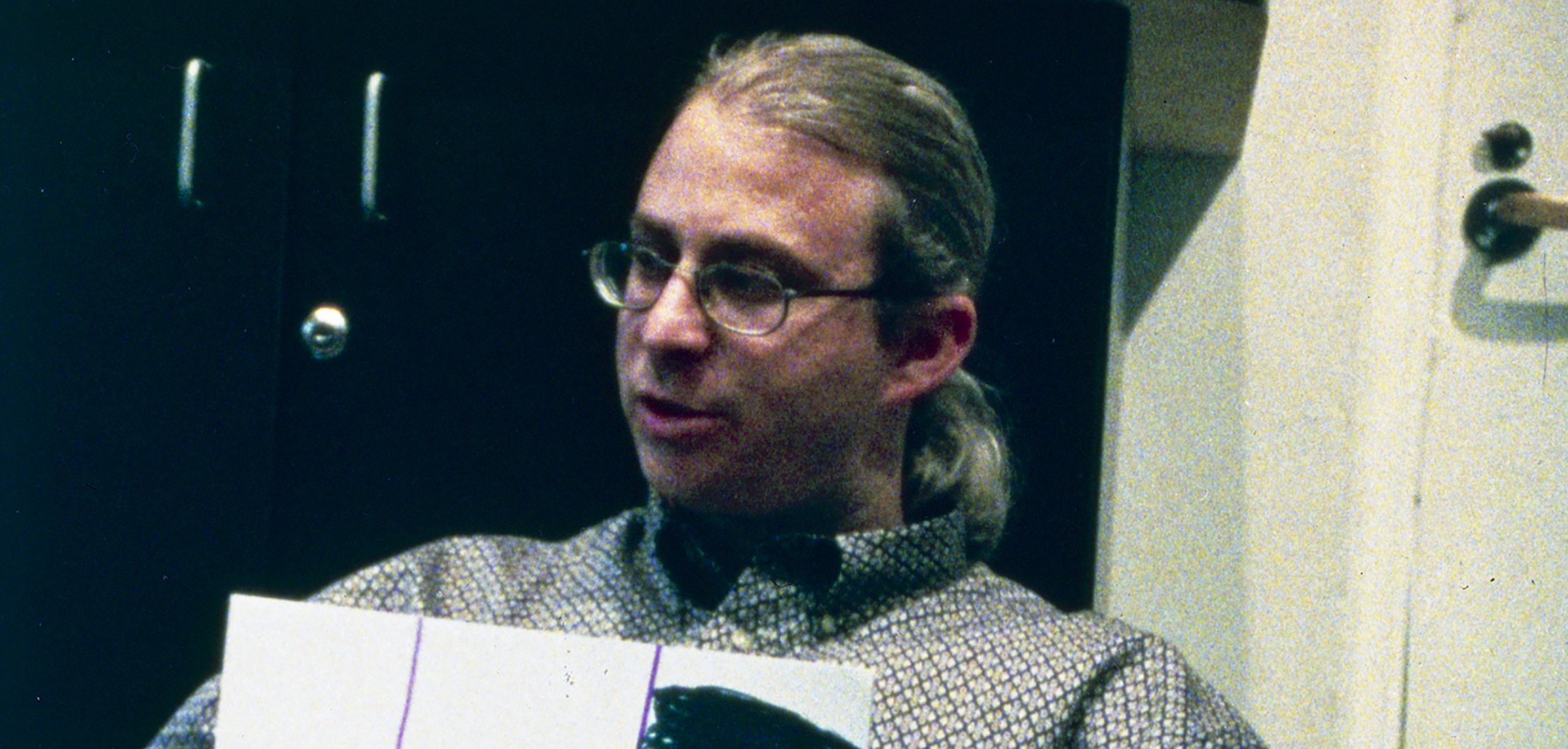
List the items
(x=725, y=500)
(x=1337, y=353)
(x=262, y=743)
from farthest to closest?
(x=1337, y=353) → (x=725, y=500) → (x=262, y=743)

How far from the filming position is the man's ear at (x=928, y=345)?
22.3 inches

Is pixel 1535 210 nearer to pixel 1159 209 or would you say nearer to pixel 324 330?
pixel 1159 209

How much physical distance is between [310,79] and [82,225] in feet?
0.46

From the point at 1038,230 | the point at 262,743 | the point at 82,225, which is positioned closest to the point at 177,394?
the point at 82,225

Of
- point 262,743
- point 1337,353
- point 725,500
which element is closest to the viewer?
point 262,743

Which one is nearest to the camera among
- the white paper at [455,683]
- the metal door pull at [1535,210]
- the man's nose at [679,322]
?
the white paper at [455,683]

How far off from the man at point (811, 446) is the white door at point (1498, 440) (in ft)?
0.83

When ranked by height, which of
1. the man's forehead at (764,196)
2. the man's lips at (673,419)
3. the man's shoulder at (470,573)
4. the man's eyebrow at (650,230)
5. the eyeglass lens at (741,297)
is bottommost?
the man's shoulder at (470,573)

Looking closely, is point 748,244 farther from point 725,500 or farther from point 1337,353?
point 1337,353

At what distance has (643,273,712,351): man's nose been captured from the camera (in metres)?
0.51

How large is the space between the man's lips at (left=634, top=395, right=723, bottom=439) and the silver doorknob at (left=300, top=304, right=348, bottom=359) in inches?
6.8

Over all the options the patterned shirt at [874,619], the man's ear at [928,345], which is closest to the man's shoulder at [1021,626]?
the patterned shirt at [874,619]

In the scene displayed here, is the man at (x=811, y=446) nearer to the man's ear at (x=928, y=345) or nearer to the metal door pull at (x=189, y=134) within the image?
the man's ear at (x=928, y=345)

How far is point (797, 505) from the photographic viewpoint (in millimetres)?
559
